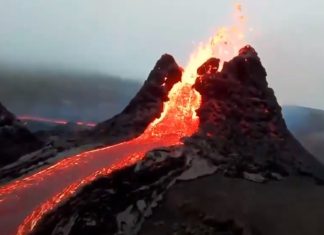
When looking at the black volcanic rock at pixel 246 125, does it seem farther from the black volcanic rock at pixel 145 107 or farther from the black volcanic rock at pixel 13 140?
the black volcanic rock at pixel 13 140

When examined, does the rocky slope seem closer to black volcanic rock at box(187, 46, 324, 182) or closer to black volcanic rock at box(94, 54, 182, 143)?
black volcanic rock at box(94, 54, 182, 143)

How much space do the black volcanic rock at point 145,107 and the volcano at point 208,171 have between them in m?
0.01

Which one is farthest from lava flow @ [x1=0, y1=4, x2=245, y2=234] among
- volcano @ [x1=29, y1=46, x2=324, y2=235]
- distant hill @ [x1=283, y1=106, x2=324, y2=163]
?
distant hill @ [x1=283, y1=106, x2=324, y2=163]

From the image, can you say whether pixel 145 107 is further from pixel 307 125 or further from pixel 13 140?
pixel 307 125

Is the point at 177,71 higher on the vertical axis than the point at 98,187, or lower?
higher

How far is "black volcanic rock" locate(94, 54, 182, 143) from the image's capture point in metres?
7.30

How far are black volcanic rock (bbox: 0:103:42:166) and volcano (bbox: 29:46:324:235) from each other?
2.93 ft

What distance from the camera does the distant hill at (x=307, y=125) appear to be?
1246cm

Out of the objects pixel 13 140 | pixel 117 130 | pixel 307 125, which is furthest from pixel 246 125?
pixel 307 125

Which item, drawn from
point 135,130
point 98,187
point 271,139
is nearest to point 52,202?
point 98,187

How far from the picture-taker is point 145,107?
25.1 ft

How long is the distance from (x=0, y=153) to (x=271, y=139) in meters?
3.16

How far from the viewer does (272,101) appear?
7.27m

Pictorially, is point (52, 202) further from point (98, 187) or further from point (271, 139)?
point (271, 139)
